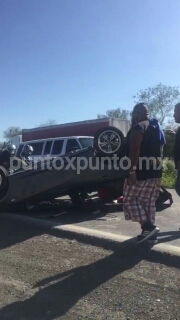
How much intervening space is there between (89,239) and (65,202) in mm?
3529

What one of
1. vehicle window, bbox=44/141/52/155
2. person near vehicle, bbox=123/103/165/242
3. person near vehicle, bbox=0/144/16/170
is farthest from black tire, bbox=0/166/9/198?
vehicle window, bbox=44/141/52/155

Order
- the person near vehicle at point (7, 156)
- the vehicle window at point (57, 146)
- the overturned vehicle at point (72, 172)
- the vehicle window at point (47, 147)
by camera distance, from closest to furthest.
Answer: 1. the overturned vehicle at point (72, 172)
2. the person near vehicle at point (7, 156)
3. the vehicle window at point (57, 146)
4. the vehicle window at point (47, 147)

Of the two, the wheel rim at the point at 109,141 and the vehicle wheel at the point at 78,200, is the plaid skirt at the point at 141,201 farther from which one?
the vehicle wheel at the point at 78,200

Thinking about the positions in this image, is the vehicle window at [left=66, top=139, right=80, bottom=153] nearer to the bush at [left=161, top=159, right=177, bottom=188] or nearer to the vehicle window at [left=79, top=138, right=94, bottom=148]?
the vehicle window at [left=79, top=138, right=94, bottom=148]

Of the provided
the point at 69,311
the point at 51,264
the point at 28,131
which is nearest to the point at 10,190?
the point at 51,264

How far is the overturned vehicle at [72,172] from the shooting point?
6.69 metres

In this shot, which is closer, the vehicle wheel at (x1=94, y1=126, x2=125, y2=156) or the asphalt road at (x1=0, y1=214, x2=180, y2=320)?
the asphalt road at (x1=0, y1=214, x2=180, y2=320)

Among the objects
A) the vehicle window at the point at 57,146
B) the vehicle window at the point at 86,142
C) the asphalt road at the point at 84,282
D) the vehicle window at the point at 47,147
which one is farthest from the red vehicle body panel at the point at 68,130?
the asphalt road at the point at 84,282

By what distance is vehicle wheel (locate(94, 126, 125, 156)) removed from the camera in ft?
22.2

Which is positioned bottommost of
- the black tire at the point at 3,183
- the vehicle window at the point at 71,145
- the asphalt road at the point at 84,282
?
the asphalt road at the point at 84,282

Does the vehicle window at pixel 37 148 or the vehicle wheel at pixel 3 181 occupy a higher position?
the vehicle window at pixel 37 148

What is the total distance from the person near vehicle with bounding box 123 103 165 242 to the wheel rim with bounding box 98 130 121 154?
1896mm

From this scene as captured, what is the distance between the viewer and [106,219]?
686 centimetres

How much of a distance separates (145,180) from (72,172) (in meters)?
2.06
